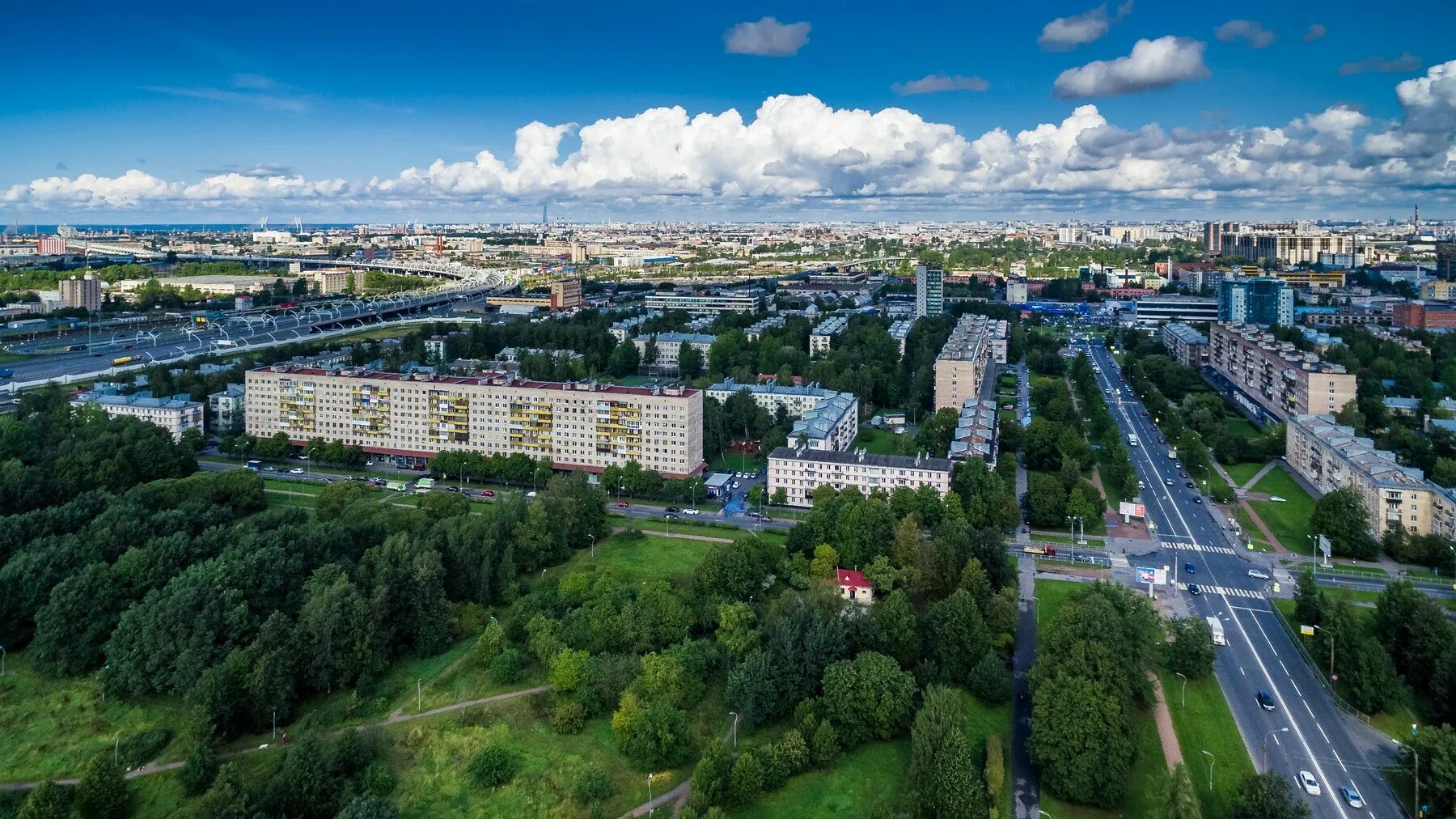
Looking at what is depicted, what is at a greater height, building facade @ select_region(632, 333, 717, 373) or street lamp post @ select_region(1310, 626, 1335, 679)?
→ building facade @ select_region(632, 333, 717, 373)

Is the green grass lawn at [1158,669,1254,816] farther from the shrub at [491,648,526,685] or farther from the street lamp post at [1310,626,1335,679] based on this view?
A: the shrub at [491,648,526,685]

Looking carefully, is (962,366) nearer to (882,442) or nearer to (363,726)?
(882,442)

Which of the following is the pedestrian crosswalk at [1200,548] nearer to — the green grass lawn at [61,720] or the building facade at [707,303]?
the green grass lawn at [61,720]

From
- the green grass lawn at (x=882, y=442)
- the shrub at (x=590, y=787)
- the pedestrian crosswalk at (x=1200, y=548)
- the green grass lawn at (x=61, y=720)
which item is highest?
the green grass lawn at (x=882, y=442)

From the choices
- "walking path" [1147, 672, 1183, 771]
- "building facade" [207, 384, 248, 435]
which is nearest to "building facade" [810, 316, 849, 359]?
"building facade" [207, 384, 248, 435]

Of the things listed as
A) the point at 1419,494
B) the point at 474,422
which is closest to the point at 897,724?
the point at 1419,494

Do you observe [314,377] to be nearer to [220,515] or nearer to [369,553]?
[220,515]

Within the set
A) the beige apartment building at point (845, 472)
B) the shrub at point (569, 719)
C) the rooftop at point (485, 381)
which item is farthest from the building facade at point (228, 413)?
the shrub at point (569, 719)
